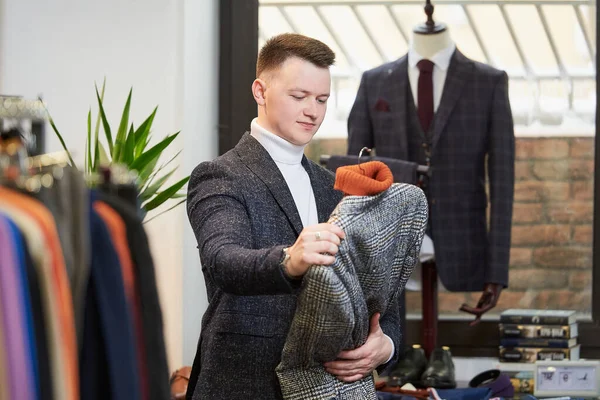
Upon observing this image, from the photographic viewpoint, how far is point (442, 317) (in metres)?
4.15

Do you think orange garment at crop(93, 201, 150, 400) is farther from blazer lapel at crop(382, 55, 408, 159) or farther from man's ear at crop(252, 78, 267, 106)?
blazer lapel at crop(382, 55, 408, 159)

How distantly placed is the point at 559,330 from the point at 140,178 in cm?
156

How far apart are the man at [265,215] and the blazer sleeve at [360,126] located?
59.6 inches

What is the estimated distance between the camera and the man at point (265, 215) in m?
2.08

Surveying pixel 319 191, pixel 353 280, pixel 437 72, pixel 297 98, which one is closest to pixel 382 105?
pixel 437 72

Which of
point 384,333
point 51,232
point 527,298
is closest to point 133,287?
point 51,232

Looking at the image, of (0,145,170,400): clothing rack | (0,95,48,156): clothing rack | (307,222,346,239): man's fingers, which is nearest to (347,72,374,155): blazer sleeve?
(307,222,346,239): man's fingers

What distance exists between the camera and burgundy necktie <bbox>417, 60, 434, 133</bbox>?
3.68m

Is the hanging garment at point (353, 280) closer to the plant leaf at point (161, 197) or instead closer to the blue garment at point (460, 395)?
the blue garment at point (460, 395)

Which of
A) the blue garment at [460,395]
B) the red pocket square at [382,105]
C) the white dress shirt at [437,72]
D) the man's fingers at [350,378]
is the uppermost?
the white dress shirt at [437,72]

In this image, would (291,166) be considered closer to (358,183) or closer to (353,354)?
(358,183)

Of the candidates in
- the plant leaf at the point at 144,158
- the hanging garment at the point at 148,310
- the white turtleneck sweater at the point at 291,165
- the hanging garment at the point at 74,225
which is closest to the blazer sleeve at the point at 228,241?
the white turtleneck sweater at the point at 291,165

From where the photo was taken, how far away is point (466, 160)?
368cm

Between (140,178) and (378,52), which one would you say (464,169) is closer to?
(378,52)
